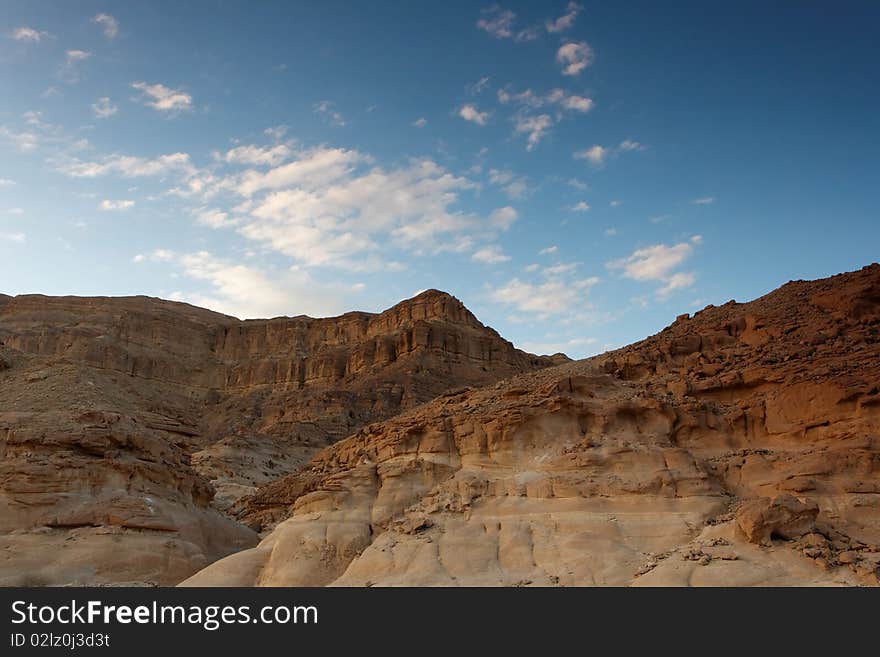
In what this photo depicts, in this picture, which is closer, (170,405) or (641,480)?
(641,480)

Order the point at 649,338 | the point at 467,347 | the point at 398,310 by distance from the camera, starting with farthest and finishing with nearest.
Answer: the point at 398,310 → the point at 467,347 → the point at 649,338

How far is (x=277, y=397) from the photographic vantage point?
94.8 meters

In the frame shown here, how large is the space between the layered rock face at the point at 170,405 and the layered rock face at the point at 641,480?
5.80 m

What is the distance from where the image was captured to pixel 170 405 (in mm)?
91312

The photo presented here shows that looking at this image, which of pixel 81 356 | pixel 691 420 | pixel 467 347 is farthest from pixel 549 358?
pixel 691 420

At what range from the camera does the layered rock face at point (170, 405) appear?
26906 millimetres

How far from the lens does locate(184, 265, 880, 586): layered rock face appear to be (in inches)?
798

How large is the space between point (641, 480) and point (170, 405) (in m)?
77.8

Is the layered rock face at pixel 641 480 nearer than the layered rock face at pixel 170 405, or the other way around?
the layered rock face at pixel 641 480

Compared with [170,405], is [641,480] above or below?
below

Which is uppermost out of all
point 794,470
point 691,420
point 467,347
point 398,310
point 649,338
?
point 398,310

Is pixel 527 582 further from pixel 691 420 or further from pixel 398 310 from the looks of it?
pixel 398 310

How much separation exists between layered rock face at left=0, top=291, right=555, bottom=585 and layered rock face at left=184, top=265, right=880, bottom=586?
19.0 feet

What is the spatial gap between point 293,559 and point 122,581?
5911 mm
